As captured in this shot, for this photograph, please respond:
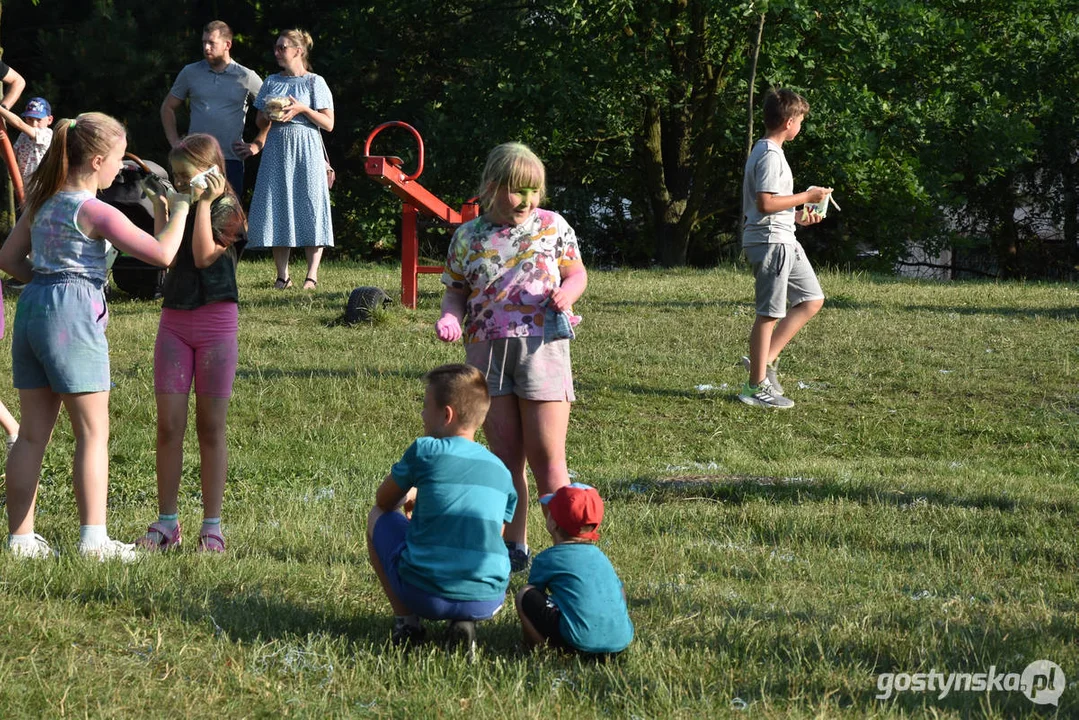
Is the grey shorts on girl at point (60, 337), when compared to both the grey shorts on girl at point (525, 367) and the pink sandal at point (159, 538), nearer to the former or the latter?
the pink sandal at point (159, 538)

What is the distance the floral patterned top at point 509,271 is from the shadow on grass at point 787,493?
178 centimetres

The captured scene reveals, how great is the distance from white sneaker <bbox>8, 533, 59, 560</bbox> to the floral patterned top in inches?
73.8

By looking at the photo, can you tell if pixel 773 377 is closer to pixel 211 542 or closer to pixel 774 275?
pixel 774 275

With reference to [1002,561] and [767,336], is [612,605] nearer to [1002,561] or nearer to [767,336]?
[1002,561]

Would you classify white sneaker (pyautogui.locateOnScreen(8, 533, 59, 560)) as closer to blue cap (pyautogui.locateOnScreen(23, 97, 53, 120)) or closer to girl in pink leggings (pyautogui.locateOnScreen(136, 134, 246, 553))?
girl in pink leggings (pyautogui.locateOnScreen(136, 134, 246, 553))

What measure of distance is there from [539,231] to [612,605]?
1821mm

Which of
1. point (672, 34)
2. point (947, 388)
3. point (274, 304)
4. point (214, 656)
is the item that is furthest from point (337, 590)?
point (672, 34)

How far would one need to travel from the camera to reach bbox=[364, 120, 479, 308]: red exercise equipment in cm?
1108

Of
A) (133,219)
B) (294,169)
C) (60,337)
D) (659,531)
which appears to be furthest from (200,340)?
(133,219)

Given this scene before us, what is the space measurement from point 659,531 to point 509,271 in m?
1.55

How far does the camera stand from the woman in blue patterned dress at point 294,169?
11547mm

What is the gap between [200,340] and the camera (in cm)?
519

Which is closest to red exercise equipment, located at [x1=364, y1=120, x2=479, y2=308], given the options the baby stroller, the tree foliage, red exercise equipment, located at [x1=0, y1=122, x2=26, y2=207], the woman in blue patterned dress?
the woman in blue patterned dress

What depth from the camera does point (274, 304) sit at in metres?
11.5
